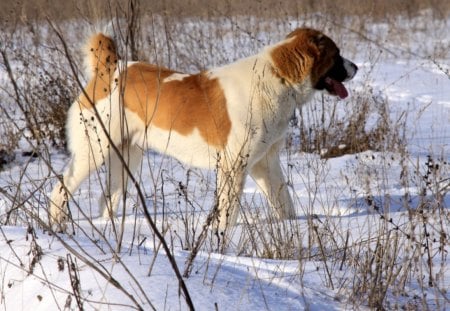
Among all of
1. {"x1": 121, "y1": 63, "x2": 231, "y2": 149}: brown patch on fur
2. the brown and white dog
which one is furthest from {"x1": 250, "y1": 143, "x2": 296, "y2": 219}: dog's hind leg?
{"x1": 121, "y1": 63, "x2": 231, "y2": 149}: brown patch on fur

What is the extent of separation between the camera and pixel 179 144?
190 inches

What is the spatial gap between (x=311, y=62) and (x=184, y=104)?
0.84 meters

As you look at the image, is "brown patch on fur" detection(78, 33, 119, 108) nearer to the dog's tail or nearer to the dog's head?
the dog's tail

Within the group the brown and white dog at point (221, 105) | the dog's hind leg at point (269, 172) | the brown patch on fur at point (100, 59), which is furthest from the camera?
the dog's hind leg at point (269, 172)

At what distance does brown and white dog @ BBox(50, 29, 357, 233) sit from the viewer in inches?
181

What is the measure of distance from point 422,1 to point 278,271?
13.5 meters

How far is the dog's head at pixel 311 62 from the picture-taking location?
4738 millimetres

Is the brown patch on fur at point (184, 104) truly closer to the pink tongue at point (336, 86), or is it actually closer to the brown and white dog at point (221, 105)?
the brown and white dog at point (221, 105)

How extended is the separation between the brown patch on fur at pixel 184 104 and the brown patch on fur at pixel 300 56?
0.42m

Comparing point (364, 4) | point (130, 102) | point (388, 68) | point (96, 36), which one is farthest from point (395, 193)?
point (364, 4)

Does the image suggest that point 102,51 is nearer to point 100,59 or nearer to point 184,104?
point 100,59

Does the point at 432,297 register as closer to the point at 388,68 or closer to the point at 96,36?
the point at 96,36

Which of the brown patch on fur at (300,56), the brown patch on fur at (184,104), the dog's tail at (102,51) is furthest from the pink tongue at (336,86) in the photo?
the dog's tail at (102,51)

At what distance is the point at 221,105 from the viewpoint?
15.3ft
